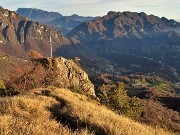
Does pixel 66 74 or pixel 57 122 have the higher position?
pixel 57 122

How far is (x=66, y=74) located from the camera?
173ft

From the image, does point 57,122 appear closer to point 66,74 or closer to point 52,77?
point 52,77

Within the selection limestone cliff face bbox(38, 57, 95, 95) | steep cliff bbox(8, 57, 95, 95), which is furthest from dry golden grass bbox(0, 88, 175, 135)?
limestone cliff face bbox(38, 57, 95, 95)

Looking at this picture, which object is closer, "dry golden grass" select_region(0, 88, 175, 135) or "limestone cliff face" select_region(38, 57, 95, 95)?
"dry golden grass" select_region(0, 88, 175, 135)

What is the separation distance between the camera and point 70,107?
1467cm

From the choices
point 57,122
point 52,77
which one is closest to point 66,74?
point 52,77

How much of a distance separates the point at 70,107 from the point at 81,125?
2.82 metres

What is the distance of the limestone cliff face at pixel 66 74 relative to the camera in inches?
1921

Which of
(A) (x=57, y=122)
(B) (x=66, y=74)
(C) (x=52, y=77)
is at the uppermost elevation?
(A) (x=57, y=122)

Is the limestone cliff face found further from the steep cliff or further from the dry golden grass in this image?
the dry golden grass

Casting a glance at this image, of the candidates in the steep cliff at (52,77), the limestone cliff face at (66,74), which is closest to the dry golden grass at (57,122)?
the steep cliff at (52,77)

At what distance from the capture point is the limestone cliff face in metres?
48.8

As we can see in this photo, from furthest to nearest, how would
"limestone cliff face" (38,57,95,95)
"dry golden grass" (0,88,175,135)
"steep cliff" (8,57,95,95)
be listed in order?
1. "limestone cliff face" (38,57,95,95)
2. "steep cliff" (8,57,95,95)
3. "dry golden grass" (0,88,175,135)

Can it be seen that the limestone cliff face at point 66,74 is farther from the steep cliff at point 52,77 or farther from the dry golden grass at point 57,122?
the dry golden grass at point 57,122
